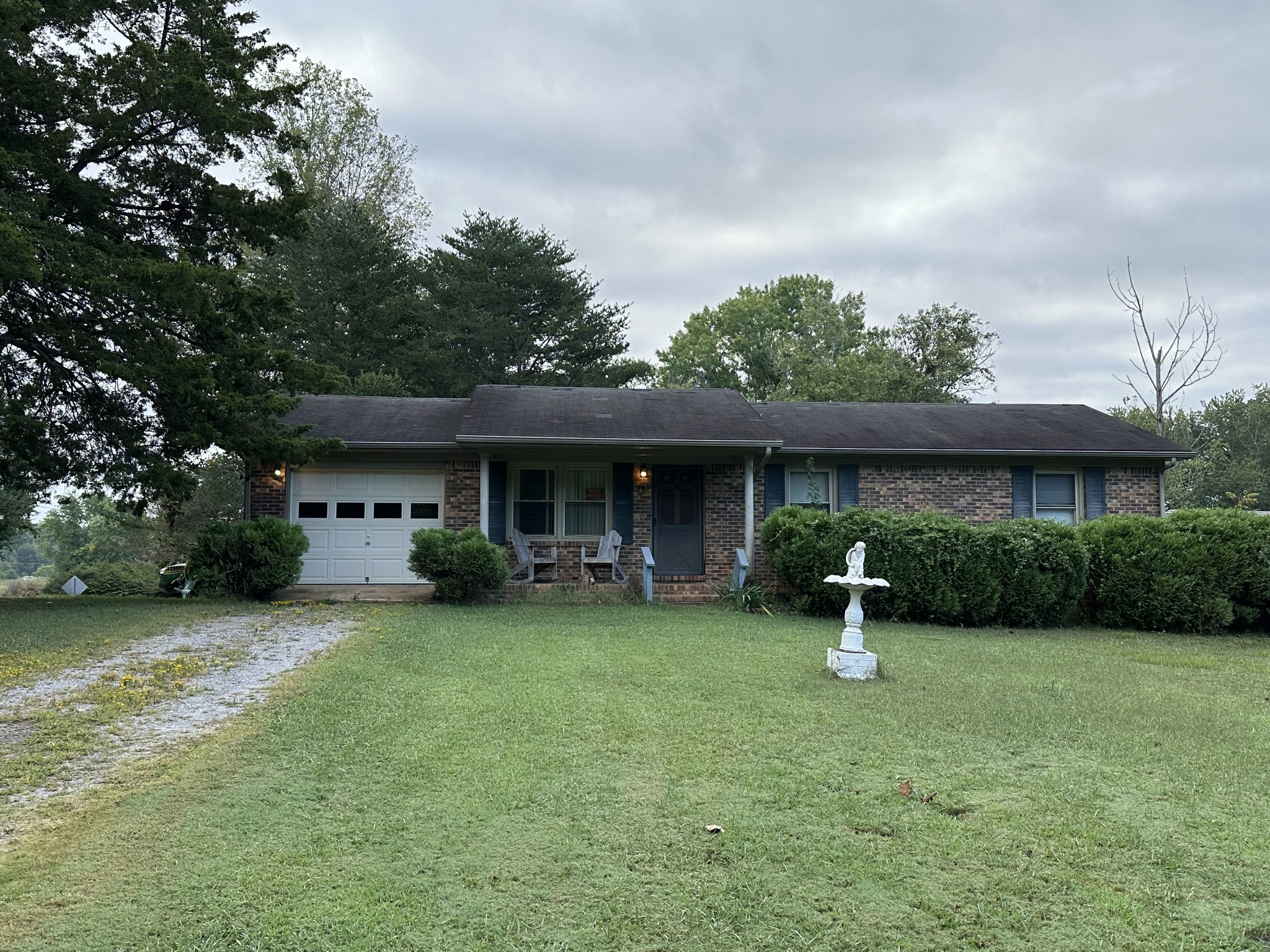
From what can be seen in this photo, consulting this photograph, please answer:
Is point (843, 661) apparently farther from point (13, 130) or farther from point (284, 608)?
point (13, 130)

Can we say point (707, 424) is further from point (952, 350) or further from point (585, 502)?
point (952, 350)

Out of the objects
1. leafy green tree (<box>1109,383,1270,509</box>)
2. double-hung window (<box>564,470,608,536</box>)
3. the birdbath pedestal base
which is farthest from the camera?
leafy green tree (<box>1109,383,1270,509</box>)

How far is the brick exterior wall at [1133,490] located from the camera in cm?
1382

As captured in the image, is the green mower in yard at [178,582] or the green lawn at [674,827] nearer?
the green lawn at [674,827]

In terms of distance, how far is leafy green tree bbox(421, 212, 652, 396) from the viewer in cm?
2494

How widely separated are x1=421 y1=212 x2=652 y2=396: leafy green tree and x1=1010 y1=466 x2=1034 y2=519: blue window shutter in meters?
15.2

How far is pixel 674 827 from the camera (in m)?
3.23

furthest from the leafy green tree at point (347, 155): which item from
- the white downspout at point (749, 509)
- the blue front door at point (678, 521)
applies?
the white downspout at point (749, 509)

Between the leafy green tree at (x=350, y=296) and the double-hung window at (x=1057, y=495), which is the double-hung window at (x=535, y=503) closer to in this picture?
the double-hung window at (x=1057, y=495)

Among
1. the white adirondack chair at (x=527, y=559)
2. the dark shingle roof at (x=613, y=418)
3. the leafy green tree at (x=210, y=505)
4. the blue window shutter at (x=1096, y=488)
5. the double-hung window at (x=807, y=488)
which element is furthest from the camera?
Result: the leafy green tree at (x=210, y=505)

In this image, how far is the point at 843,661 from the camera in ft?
21.0

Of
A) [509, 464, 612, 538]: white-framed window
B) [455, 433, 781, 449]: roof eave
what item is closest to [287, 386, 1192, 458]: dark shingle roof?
[455, 433, 781, 449]: roof eave

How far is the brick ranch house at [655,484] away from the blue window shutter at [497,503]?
3cm

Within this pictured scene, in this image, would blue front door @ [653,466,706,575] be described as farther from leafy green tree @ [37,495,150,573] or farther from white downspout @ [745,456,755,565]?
leafy green tree @ [37,495,150,573]
